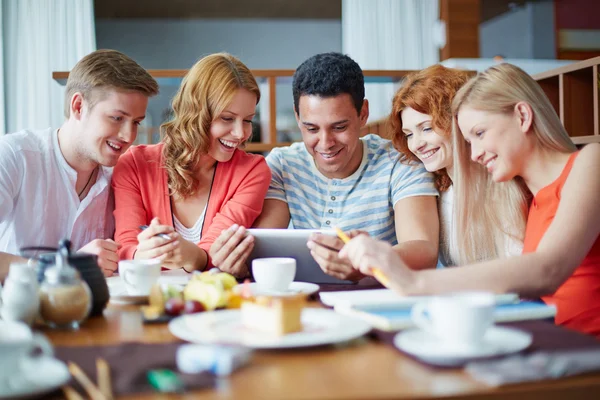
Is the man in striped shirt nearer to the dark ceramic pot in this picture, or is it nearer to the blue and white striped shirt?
the blue and white striped shirt

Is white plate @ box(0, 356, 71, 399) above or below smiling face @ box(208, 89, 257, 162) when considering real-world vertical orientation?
below

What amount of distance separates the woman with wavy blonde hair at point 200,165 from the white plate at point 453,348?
3.39 ft

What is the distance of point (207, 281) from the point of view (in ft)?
3.53

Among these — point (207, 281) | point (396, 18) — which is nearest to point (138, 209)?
point (207, 281)

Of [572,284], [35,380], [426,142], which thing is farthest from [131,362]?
[426,142]

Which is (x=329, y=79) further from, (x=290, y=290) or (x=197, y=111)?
(x=290, y=290)

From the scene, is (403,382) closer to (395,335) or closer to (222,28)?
(395,335)

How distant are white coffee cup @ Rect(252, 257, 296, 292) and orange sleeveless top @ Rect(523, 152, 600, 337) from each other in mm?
531

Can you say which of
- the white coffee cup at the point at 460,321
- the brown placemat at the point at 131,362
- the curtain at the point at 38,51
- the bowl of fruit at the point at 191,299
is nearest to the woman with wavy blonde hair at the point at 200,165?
the bowl of fruit at the point at 191,299

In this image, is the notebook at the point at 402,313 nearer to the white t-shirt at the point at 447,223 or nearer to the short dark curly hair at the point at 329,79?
the white t-shirt at the point at 447,223

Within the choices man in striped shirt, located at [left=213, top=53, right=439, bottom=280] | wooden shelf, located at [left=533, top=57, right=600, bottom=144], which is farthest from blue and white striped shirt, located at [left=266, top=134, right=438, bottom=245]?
wooden shelf, located at [left=533, top=57, right=600, bottom=144]

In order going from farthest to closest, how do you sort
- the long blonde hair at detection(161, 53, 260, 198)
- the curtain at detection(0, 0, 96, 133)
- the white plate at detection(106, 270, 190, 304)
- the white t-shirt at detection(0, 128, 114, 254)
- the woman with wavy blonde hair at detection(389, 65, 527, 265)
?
the curtain at detection(0, 0, 96, 133) → the long blonde hair at detection(161, 53, 260, 198) → the white t-shirt at detection(0, 128, 114, 254) → the woman with wavy blonde hair at detection(389, 65, 527, 265) → the white plate at detection(106, 270, 190, 304)

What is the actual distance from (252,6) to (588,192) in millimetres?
7380

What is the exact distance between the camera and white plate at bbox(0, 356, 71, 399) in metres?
0.60
